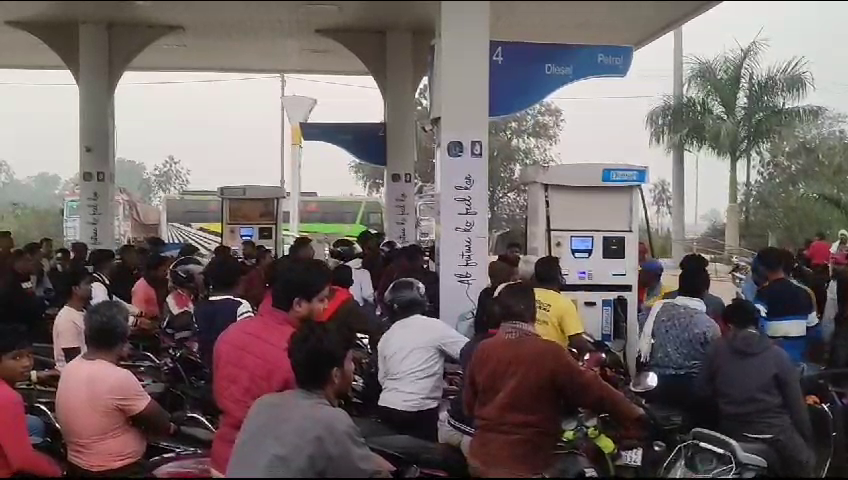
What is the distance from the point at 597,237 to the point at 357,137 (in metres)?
7.45

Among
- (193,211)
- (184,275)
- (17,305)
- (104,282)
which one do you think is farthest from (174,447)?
(193,211)

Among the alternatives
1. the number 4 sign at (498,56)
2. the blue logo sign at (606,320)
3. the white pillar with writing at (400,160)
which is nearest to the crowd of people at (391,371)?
the blue logo sign at (606,320)

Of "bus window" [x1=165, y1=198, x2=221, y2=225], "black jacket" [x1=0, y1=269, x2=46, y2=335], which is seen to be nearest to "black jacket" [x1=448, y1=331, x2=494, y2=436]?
"black jacket" [x1=0, y1=269, x2=46, y2=335]

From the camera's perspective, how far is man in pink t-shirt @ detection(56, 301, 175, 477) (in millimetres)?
4191

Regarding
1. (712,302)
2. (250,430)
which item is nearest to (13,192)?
(712,302)

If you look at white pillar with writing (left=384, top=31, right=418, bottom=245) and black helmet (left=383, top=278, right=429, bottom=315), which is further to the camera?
white pillar with writing (left=384, top=31, right=418, bottom=245)

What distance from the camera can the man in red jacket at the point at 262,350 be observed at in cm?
391

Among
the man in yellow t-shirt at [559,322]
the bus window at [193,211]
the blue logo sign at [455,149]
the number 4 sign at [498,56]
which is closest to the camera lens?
the man in yellow t-shirt at [559,322]

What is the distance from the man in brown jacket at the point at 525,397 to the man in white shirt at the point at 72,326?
12.5 ft

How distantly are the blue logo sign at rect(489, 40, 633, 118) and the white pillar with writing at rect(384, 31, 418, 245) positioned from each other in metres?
6.43

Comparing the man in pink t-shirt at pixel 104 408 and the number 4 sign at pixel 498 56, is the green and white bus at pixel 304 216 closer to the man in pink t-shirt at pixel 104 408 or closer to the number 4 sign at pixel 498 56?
the number 4 sign at pixel 498 56

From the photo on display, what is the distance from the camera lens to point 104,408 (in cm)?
419

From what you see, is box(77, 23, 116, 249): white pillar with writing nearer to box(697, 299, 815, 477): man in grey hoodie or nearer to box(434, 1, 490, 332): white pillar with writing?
box(434, 1, 490, 332): white pillar with writing

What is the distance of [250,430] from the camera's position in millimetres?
3219
